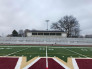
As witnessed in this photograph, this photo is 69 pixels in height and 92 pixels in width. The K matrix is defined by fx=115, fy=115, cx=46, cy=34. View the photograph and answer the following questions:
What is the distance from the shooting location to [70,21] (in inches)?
2309

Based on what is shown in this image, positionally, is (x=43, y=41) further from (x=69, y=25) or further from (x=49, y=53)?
(x=69, y=25)

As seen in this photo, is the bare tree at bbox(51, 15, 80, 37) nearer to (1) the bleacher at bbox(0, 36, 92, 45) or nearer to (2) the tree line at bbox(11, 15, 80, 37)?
(2) the tree line at bbox(11, 15, 80, 37)

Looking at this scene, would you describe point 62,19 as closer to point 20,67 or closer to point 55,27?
point 55,27

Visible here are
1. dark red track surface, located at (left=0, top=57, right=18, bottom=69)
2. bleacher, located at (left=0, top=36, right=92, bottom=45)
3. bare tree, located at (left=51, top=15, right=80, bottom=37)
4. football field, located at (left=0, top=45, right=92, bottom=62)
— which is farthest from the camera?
bare tree, located at (left=51, top=15, right=80, bottom=37)

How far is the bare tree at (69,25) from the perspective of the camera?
58.0m

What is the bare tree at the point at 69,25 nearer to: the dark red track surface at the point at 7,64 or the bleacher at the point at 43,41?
the bleacher at the point at 43,41

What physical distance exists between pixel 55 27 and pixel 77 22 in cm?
1162

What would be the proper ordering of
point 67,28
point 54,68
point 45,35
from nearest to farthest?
1. point 54,68
2. point 45,35
3. point 67,28

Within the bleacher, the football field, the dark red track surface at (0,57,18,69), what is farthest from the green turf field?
the bleacher

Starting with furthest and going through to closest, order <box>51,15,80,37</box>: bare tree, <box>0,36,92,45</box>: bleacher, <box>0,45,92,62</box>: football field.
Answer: <box>51,15,80,37</box>: bare tree
<box>0,36,92,45</box>: bleacher
<box>0,45,92,62</box>: football field

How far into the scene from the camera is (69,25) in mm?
58094

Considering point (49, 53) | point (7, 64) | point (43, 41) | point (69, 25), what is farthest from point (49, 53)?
point (69, 25)

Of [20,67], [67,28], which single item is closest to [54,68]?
[20,67]

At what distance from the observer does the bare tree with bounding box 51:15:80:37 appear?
5797cm
